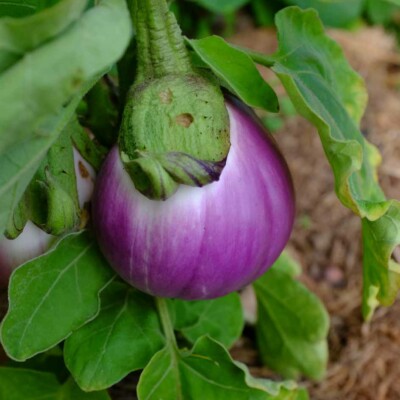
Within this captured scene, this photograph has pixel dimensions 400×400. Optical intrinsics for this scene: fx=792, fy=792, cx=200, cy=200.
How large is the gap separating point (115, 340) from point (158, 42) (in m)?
0.29

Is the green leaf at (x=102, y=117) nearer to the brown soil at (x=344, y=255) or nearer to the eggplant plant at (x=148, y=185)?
the eggplant plant at (x=148, y=185)

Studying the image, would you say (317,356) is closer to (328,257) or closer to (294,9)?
(328,257)

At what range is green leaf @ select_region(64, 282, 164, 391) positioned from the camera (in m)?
0.74

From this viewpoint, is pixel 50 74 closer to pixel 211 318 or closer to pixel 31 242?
pixel 31 242

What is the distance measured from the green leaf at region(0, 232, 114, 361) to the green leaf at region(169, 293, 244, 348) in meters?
0.15

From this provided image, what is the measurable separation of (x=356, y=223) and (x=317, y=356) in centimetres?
42

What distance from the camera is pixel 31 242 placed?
0.73m

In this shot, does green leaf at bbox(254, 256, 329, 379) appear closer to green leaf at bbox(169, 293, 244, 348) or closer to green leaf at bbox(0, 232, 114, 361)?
green leaf at bbox(169, 293, 244, 348)

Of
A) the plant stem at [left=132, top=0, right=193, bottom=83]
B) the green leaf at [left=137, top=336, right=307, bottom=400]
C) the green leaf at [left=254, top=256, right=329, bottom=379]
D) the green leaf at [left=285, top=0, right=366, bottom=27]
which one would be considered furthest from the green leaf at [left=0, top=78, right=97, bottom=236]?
the green leaf at [left=285, top=0, right=366, bottom=27]

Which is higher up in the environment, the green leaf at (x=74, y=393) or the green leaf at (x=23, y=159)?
the green leaf at (x=23, y=159)

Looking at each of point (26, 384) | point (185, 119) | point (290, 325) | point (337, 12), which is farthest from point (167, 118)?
point (337, 12)

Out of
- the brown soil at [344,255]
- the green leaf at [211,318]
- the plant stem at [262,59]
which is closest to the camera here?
Answer: the plant stem at [262,59]

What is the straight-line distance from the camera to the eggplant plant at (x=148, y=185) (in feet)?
1.77

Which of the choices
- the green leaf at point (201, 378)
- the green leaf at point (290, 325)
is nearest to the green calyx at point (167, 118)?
the green leaf at point (201, 378)
